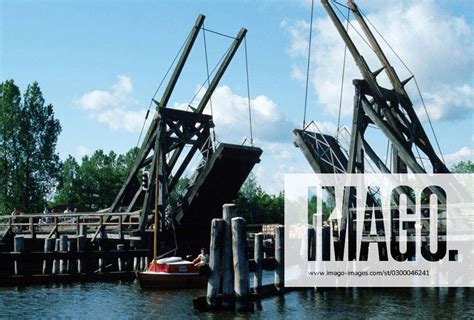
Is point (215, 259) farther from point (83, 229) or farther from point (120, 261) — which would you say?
→ point (83, 229)

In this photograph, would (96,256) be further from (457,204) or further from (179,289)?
(457,204)

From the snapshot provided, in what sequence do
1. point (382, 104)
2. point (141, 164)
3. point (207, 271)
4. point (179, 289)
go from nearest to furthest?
point (207, 271) < point (179, 289) < point (382, 104) < point (141, 164)

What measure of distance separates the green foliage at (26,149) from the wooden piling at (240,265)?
1523 inches

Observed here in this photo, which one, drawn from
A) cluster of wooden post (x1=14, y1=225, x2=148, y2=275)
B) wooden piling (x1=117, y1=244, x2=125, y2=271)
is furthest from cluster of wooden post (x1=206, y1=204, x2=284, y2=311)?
wooden piling (x1=117, y1=244, x2=125, y2=271)

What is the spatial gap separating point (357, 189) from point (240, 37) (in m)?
9.73

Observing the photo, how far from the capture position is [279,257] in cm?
1970

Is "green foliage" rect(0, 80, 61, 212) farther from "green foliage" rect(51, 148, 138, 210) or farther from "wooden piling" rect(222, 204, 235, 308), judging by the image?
"wooden piling" rect(222, 204, 235, 308)

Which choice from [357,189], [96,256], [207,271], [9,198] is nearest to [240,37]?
[357,189]

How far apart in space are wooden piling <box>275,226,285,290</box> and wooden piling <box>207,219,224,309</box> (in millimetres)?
3759

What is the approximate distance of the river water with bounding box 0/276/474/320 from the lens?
681 inches

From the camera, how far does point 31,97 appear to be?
54.5 meters

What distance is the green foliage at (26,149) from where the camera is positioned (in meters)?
51.4

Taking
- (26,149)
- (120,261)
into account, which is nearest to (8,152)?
(26,149)

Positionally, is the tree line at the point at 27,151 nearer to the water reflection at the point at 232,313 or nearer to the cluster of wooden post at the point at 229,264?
the water reflection at the point at 232,313
